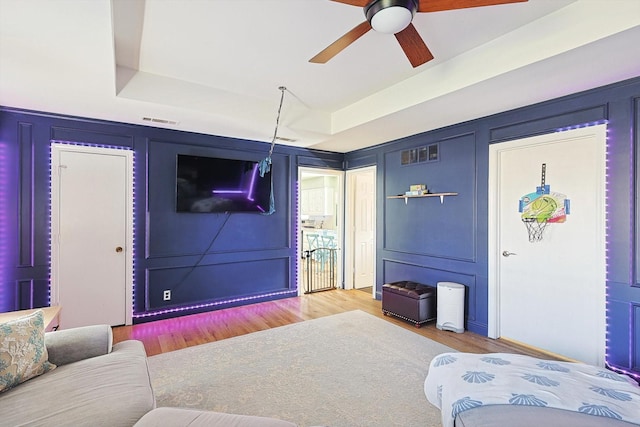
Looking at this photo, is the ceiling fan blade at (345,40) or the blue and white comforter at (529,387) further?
the ceiling fan blade at (345,40)

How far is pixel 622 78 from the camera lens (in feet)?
8.21

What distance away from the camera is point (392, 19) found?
1.68 meters

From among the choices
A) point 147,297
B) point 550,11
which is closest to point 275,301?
point 147,297

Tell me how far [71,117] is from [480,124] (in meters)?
4.72

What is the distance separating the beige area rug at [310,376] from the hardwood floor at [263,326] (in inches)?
8.8

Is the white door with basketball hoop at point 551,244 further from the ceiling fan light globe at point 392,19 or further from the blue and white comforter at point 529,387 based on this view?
the ceiling fan light globe at point 392,19

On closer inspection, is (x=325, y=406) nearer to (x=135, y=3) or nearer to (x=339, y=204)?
(x=135, y=3)

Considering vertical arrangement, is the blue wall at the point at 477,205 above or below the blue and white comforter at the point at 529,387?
above

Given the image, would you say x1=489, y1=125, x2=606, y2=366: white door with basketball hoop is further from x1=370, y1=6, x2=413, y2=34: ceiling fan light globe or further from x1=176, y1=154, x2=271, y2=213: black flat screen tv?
x1=176, y1=154, x2=271, y2=213: black flat screen tv

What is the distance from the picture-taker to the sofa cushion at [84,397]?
4.66 feet

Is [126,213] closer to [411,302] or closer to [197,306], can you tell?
[197,306]

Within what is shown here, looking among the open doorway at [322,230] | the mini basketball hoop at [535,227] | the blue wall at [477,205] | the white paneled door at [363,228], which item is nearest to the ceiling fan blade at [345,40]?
the blue wall at [477,205]

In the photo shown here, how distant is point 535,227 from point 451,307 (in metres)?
1.26

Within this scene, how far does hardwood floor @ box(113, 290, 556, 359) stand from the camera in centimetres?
325
